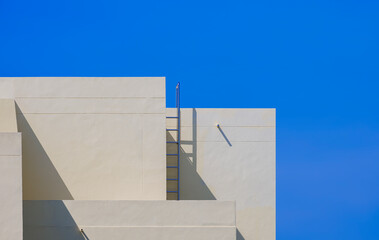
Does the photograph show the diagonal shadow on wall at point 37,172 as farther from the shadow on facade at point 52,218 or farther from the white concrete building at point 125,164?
the shadow on facade at point 52,218

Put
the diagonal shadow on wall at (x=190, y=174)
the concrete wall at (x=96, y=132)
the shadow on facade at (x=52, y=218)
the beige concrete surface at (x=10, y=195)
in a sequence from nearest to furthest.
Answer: the beige concrete surface at (x=10, y=195), the shadow on facade at (x=52, y=218), the concrete wall at (x=96, y=132), the diagonal shadow on wall at (x=190, y=174)

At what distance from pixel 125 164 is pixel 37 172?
268 cm

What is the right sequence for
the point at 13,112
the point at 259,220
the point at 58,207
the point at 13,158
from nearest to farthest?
the point at 13,158 → the point at 58,207 → the point at 13,112 → the point at 259,220

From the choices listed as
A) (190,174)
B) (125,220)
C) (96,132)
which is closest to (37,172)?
(96,132)

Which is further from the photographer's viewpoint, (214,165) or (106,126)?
(214,165)

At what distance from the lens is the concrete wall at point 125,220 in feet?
52.3

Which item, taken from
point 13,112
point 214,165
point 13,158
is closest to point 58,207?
point 13,158

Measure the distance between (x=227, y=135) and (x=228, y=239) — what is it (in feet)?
17.3

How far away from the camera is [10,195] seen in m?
13.9

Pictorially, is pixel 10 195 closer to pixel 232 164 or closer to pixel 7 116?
pixel 7 116

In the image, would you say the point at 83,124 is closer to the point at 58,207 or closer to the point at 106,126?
the point at 106,126

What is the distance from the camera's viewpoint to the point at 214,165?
20688 millimetres

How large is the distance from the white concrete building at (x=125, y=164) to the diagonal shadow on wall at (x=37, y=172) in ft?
0.10

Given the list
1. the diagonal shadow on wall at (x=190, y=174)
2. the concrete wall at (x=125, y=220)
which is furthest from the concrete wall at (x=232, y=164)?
the concrete wall at (x=125, y=220)
